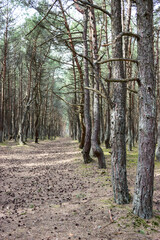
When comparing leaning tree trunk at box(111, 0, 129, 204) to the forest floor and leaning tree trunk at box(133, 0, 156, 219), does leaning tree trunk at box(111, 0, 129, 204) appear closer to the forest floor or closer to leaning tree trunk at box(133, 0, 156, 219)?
the forest floor

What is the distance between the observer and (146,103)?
13.7ft

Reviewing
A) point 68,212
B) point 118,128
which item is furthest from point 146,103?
point 68,212

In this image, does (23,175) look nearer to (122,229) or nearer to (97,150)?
(97,150)

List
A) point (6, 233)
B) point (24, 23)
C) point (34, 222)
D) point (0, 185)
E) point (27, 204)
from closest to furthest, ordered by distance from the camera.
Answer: point (6, 233) < point (34, 222) < point (27, 204) < point (0, 185) < point (24, 23)

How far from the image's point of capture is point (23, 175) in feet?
30.0

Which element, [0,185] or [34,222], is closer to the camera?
[34,222]

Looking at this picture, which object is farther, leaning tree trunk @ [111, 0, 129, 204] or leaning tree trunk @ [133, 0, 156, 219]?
leaning tree trunk @ [111, 0, 129, 204]

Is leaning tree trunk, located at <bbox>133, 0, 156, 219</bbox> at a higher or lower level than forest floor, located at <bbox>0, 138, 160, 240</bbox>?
higher

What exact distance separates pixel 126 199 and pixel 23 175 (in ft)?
17.5

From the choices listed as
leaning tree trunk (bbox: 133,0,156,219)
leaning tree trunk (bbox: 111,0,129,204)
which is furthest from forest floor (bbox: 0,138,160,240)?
leaning tree trunk (bbox: 133,0,156,219)

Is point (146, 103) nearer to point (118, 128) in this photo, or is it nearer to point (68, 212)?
point (118, 128)

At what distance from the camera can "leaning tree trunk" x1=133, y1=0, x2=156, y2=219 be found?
4.18 m

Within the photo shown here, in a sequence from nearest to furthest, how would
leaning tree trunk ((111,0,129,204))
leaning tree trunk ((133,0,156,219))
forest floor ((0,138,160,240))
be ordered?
forest floor ((0,138,160,240)), leaning tree trunk ((133,0,156,219)), leaning tree trunk ((111,0,129,204))

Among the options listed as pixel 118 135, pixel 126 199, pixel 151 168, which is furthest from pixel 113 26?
pixel 126 199
